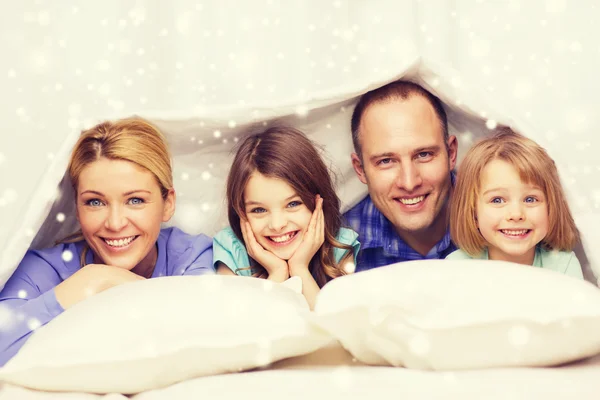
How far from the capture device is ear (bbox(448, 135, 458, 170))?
173 cm

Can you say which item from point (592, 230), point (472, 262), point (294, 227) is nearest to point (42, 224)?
point (294, 227)

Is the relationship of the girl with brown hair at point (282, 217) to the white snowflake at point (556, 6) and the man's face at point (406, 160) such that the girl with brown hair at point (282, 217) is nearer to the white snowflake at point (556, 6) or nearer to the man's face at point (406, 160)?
the man's face at point (406, 160)

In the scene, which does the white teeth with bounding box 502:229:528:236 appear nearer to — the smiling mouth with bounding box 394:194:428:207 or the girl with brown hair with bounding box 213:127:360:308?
the smiling mouth with bounding box 394:194:428:207

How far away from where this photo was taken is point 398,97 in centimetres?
167

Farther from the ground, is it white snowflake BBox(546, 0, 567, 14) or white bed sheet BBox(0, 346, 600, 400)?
white snowflake BBox(546, 0, 567, 14)

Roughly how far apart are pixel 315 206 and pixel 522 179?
0.47 m

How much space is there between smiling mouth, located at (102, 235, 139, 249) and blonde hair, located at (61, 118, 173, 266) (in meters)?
0.10

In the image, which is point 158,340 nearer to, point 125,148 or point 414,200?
point 125,148

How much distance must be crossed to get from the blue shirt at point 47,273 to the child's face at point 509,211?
63 cm

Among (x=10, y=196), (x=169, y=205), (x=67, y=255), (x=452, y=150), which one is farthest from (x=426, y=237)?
(x=10, y=196)

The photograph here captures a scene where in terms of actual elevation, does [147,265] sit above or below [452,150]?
below

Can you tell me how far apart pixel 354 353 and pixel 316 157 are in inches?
27.1

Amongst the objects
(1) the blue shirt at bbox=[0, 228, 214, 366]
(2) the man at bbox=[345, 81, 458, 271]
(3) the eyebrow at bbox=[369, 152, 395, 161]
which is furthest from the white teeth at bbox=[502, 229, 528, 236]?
(1) the blue shirt at bbox=[0, 228, 214, 366]

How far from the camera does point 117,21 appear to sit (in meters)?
2.08
